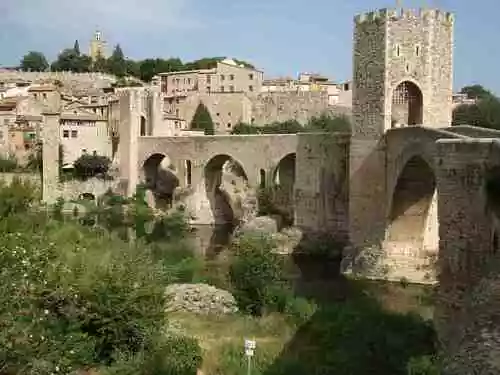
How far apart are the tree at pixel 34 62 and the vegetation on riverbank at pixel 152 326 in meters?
84.3

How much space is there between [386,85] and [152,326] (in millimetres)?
12203

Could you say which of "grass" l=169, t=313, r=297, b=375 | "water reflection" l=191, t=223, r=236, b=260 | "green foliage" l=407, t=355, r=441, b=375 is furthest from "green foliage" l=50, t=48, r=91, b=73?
"green foliage" l=407, t=355, r=441, b=375

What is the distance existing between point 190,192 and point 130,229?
216 inches

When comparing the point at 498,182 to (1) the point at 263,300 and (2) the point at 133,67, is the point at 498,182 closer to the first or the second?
(1) the point at 263,300

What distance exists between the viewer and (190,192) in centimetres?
3794

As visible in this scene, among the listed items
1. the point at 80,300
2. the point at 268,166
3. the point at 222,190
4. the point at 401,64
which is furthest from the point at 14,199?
the point at 222,190

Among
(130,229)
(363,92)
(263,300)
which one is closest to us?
(263,300)

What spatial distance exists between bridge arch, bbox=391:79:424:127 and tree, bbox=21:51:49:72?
260 ft

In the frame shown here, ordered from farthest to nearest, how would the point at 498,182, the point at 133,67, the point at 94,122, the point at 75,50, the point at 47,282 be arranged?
the point at 75,50, the point at 133,67, the point at 94,122, the point at 47,282, the point at 498,182

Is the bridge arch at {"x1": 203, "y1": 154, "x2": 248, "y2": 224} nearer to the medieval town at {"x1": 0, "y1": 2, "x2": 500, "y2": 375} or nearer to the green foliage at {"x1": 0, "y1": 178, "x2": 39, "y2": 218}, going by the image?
the medieval town at {"x1": 0, "y1": 2, "x2": 500, "y2": 375}

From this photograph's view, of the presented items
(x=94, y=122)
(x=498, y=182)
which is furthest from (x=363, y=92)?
(x=94, y=122)

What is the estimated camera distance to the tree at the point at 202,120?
165ft

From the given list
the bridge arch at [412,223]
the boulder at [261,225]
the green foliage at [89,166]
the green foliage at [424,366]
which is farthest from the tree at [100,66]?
the green foliage at [424,366]

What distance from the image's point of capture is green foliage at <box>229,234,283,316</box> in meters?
17.8
